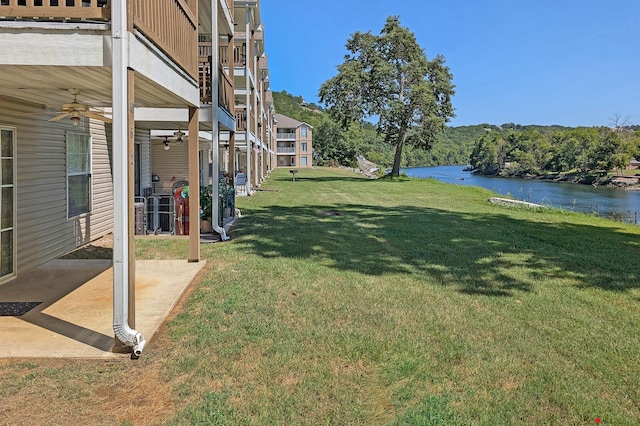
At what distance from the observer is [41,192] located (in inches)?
259

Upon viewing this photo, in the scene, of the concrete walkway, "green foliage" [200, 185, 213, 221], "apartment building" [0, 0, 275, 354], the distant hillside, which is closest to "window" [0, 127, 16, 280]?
"apartment building" [0, 0, 275, 354]

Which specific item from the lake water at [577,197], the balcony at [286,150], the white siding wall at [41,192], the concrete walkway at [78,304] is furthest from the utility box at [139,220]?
the balcony at [286,150]

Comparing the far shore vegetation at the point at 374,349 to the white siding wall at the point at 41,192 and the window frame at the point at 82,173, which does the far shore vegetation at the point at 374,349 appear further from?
the window frame at the point at 82,173

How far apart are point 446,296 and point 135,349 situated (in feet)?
10.8

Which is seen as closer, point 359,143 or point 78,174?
point 78,174

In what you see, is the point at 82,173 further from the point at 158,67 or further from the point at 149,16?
the point at 149,16

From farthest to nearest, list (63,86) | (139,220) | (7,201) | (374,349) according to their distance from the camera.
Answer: (139,220), (7,201), (63,86), (374,349)

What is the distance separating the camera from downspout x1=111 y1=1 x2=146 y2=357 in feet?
11.3

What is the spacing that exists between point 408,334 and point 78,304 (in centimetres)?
336

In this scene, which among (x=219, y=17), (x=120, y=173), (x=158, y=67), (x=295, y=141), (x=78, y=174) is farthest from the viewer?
(x=295, y=141)

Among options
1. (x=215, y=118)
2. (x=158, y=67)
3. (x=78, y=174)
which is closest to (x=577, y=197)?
(x=215, y=118)

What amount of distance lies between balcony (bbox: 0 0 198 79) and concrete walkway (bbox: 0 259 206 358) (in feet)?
8.31

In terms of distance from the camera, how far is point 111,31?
3.47m

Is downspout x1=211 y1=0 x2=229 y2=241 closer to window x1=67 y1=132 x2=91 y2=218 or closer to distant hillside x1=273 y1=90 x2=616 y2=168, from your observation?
window x1=67 y1=132 x2=91 y2=218
